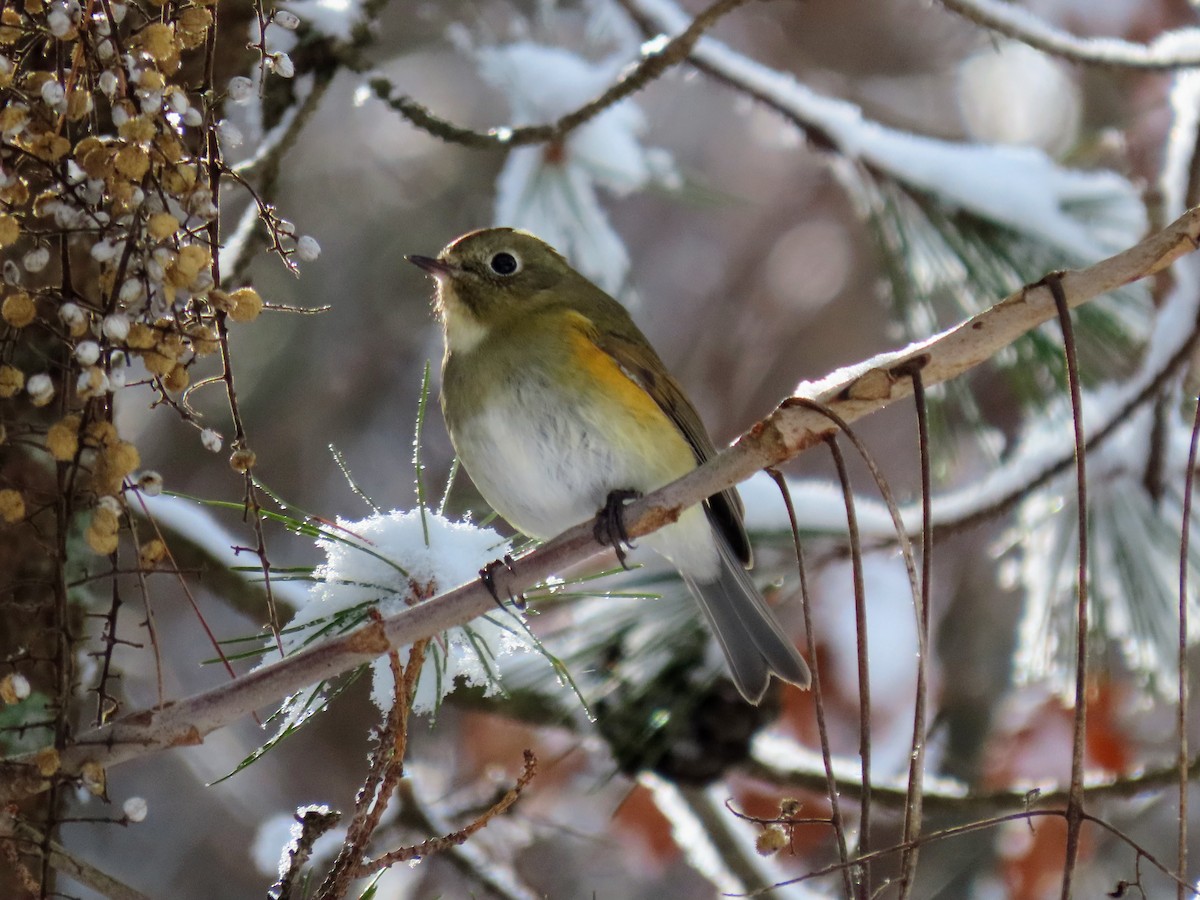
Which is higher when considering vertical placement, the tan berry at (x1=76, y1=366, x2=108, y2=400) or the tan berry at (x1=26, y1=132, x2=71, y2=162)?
the tan berry at (x1=26, y1=132, x2=71, y2=162)

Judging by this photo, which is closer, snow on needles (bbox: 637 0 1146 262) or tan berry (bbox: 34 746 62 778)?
tan berry (bbox: 34 746 62 778)

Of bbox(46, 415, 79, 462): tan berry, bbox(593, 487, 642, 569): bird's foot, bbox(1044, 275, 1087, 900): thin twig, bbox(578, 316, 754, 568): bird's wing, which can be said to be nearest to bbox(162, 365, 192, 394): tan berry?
bbox(46, 415, 79, 462): tan berry

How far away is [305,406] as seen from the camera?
249 inches

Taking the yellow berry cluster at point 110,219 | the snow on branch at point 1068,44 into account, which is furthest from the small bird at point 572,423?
the yellow berry cluster at point 110,219

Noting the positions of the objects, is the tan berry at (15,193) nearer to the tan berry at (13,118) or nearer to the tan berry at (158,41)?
the tan berry at (13,118)

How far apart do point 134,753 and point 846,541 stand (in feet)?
5.89

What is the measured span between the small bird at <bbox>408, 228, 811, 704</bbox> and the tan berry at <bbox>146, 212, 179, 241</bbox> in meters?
1.42

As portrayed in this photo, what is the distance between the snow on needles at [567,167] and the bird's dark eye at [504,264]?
10.1 inches

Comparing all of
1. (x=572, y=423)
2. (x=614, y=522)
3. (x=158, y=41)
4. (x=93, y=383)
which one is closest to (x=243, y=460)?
(x=93, y=383)

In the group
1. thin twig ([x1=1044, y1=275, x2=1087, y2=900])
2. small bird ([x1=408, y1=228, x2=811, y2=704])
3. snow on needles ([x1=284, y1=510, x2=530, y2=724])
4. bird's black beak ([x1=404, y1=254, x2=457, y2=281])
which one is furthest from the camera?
bird's black beak ([x1=404, y1=254, x2=457, y2=281])

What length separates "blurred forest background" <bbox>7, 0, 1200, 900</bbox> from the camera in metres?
2.90

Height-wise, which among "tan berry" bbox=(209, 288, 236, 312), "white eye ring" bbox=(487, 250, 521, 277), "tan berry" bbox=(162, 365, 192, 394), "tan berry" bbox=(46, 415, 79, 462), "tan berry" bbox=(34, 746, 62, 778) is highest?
"white eye ring" bbox=(487, 250, 521, 277)

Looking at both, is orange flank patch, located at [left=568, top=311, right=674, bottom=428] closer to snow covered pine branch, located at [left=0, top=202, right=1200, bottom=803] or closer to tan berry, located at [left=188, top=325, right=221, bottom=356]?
snow covered pine branch, located at [left=0, top=202, right=1200, bottom=803]

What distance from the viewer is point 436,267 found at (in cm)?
309
